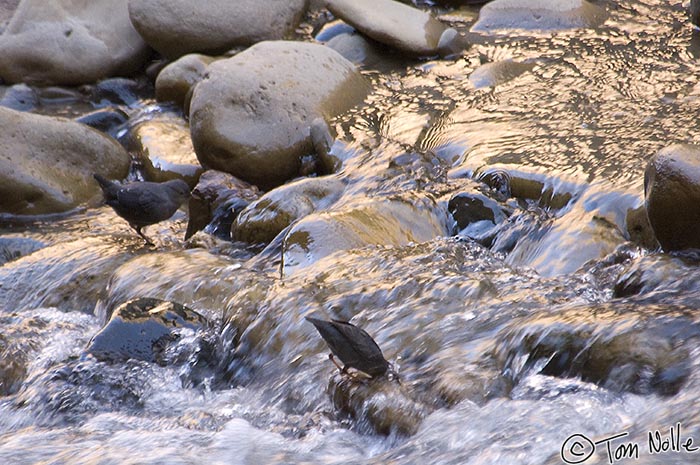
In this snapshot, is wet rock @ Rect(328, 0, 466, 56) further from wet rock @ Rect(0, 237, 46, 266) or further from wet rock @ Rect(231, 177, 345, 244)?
wet rock @ Rect(0, 237, 46, 266)

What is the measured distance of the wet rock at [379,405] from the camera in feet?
11.0

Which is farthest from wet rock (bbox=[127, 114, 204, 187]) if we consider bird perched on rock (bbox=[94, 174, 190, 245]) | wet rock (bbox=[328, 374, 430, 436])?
wet rock (bbox=[328, 374, 430, 436])

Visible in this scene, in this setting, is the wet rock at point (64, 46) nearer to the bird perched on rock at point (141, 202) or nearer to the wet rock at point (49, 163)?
the wet rock at point (49, 163)

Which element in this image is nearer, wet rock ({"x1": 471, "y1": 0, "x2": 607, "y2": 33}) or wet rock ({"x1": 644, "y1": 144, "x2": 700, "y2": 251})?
wet rock ({"x1": 644, "y1": 144, "x2": 700, "y2": 251})

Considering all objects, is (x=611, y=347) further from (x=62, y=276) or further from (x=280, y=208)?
(x=62, y=276)

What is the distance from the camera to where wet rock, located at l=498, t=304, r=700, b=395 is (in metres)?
3.19

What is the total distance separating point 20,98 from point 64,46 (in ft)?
2.32

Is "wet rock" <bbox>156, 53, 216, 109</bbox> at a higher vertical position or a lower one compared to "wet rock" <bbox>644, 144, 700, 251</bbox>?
lower

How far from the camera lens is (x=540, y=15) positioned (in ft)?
26.1

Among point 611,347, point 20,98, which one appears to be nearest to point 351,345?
point 611,347

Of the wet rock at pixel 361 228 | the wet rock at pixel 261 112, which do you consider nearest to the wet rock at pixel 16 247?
the wet rock at pixel 261 112

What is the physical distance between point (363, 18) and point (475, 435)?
548 centimetres

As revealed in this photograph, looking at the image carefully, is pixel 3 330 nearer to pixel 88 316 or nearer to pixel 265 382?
pixel 88 316

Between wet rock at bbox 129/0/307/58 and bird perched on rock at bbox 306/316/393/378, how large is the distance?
557cm
